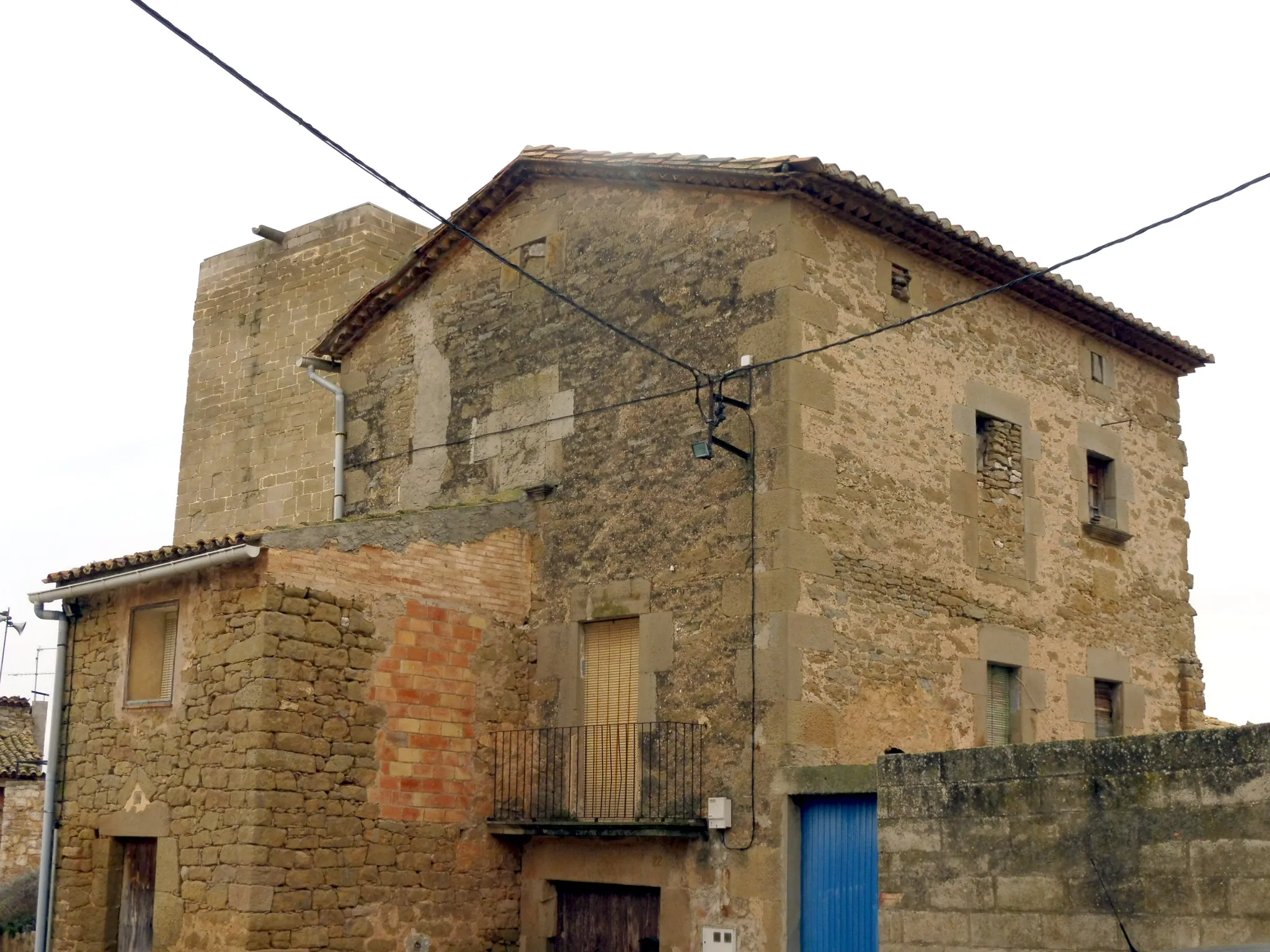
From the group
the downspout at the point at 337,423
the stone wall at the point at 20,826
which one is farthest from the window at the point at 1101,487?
the stone wall at the point at 20,826

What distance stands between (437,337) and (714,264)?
365 cm

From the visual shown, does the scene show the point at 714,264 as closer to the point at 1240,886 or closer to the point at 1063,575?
the point at 1063,575

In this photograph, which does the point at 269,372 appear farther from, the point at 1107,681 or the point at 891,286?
the point at 1107,681

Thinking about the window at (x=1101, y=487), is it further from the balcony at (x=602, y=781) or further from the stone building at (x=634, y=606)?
the balcony at (x=602, y=781)

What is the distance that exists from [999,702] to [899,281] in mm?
3816

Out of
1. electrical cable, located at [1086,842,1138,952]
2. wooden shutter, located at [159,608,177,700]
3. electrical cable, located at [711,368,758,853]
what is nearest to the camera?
electrical cable, located at [1086,842,1138,952]

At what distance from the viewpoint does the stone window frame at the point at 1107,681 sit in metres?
14.3

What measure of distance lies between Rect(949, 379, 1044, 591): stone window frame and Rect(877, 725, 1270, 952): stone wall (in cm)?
375

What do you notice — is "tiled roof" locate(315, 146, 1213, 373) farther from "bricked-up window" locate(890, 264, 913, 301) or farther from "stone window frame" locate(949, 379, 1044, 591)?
"stone window frame" locate(949, 379, 1044, 591)

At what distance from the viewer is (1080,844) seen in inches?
355

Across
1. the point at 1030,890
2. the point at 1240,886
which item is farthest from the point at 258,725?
the point at 1240,886

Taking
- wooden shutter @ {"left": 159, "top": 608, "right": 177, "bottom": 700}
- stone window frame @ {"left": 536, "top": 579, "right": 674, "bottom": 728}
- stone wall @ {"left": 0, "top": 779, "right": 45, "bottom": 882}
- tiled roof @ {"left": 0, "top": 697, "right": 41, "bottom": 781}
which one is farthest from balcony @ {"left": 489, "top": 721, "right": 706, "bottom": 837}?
tiled roof @ {"left": 0, "top": 697, "right": 41, "bottom": 781}

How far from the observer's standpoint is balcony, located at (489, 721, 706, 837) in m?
12.1

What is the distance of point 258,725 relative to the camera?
1158 centimetres
